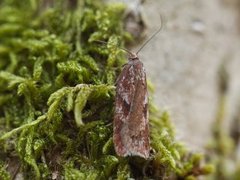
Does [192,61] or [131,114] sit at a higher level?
[192,61]

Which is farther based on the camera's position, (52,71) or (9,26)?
(9,26)

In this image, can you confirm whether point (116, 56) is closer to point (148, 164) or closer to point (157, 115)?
point (157, 115)

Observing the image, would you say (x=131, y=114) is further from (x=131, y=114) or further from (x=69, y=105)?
(x=69, y=105)

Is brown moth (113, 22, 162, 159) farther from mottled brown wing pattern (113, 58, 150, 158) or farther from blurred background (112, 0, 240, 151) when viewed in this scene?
blurred background (112, 0, 240, 151)

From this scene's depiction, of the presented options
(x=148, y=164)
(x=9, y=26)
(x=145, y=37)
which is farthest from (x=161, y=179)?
(x=9, y=26)

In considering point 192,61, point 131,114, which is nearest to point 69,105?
point 131,114

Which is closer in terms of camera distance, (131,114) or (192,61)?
(131,114)

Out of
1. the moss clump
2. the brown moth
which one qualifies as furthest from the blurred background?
the brown moth
